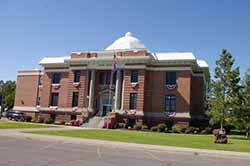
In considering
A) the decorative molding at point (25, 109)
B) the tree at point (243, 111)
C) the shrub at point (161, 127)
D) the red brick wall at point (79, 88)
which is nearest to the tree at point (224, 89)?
the tree at point (243, 111)

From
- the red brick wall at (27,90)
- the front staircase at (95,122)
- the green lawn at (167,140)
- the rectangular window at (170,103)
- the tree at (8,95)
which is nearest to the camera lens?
the green lawn at (167,140)

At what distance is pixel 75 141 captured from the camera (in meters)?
20.9

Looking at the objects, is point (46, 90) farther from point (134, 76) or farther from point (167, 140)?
point (167, 140)

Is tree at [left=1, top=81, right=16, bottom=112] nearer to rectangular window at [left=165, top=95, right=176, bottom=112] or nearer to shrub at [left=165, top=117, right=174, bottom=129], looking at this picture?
rectangular window at [left=165, top=95, right=176, bottom=112]

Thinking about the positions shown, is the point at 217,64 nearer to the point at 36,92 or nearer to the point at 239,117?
the point at 239,117

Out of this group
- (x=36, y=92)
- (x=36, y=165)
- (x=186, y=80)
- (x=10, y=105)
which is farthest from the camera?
(x=10, y=105)

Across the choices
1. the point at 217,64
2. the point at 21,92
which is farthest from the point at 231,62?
the point at 21,92

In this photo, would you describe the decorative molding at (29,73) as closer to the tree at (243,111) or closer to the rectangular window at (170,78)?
the rectangular window at (170,78)

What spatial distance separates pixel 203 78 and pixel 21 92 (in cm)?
3414

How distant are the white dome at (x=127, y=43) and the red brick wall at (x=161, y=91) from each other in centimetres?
793

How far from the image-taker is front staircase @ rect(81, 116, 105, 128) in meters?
44.4

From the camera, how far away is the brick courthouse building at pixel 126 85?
4547 centimetres

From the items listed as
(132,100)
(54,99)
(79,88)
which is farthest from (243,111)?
(54,99)

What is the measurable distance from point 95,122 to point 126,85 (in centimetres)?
702
